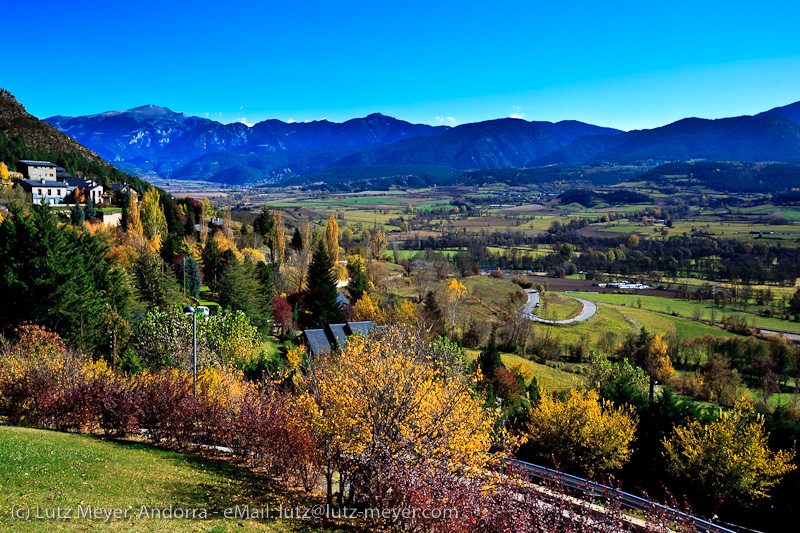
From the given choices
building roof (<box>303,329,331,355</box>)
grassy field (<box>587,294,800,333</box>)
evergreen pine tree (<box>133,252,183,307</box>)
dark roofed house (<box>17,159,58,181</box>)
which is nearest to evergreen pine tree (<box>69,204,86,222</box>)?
evergreen pine tree (<box>133,252,183,307</box>)

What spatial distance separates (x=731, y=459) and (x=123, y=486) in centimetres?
2318

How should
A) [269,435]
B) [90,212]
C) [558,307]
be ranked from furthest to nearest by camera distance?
[558,307] < [90,212] < [269,435]

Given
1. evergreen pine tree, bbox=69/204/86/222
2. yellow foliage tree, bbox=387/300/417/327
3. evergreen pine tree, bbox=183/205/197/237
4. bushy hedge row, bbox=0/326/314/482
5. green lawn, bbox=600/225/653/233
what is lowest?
yellow foliage tree, bbox=387/300/417/327

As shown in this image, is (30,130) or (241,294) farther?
(30,130)

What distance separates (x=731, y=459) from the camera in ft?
64.8

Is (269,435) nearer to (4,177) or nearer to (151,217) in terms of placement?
(151,217)

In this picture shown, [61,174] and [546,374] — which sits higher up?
[61,174]

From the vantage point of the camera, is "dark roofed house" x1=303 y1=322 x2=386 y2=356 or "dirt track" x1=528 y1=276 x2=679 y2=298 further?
"dirt track" x1=528 y1=276 x2=679 y2=298

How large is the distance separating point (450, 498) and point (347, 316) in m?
42.7

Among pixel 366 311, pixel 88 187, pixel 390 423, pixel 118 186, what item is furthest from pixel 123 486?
pixel 118 186

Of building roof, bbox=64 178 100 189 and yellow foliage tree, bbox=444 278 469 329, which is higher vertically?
building roof, bbox=64 178 100 189

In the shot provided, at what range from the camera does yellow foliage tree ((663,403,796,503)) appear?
19.6m

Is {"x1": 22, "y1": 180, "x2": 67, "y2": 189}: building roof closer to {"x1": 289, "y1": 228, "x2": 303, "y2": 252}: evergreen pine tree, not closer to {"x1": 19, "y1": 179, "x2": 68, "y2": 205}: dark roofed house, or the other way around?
{"x1": 19, "y1": 179, "x2": 68, "y2": 205}: dark roofed house

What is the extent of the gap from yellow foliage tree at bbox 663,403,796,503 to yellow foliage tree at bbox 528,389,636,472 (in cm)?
214
